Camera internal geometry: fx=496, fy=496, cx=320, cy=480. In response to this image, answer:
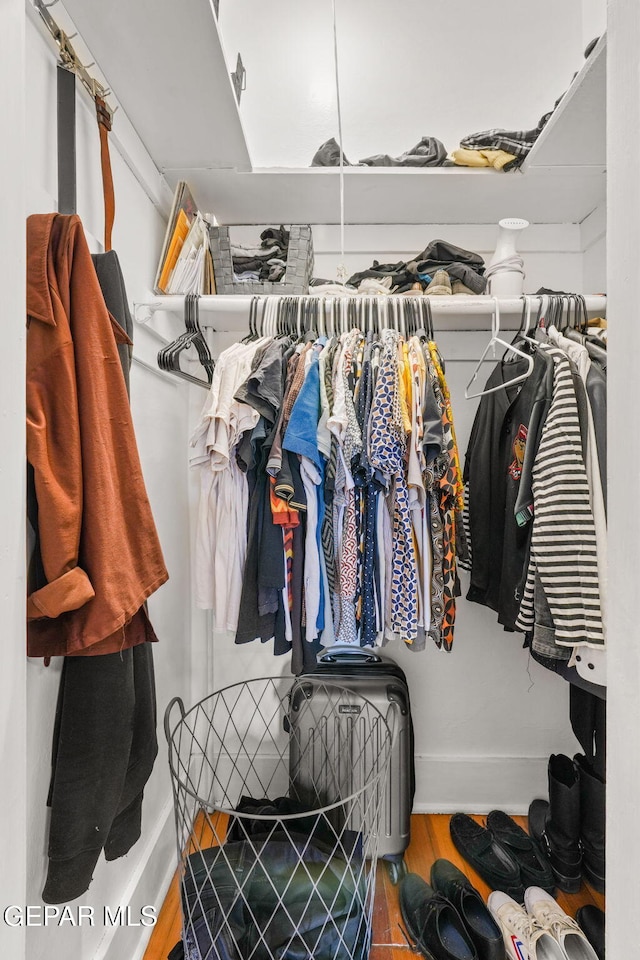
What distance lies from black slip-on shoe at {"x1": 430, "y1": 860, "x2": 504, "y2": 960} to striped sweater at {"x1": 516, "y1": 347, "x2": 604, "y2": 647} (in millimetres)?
806

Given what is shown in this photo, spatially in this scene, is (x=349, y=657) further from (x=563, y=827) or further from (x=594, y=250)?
(x=594, y=250)

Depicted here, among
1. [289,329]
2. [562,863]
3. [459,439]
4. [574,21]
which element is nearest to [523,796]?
[562,863]

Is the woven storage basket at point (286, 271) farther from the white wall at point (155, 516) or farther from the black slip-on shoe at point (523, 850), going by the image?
the black slip-on shoe at point (523, 850)

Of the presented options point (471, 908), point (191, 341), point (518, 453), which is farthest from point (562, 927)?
point (191, 341)

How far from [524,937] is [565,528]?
39.4 inches

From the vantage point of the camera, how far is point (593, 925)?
124 centimetres

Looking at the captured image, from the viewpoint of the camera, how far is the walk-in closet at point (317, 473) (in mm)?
653

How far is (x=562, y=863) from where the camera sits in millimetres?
1437

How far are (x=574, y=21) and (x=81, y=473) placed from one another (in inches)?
85.1

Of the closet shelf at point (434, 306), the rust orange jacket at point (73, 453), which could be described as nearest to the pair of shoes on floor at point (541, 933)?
the rust orange jacket at point (73, 453)

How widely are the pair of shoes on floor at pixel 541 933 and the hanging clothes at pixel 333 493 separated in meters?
0.70

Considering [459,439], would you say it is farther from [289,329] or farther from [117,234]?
[117,234]

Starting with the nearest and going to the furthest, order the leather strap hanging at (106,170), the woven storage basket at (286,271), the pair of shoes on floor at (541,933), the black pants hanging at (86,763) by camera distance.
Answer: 1. the black pants hanging at (86,763)
2. the leather strap hanging at (106,170)
3. the pair of shoes on floor at (541,933)
4. the woven storage basket at (286,271)

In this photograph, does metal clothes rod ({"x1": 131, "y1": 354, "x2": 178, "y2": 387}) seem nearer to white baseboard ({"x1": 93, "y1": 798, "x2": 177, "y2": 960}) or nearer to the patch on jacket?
the patch on jacket
